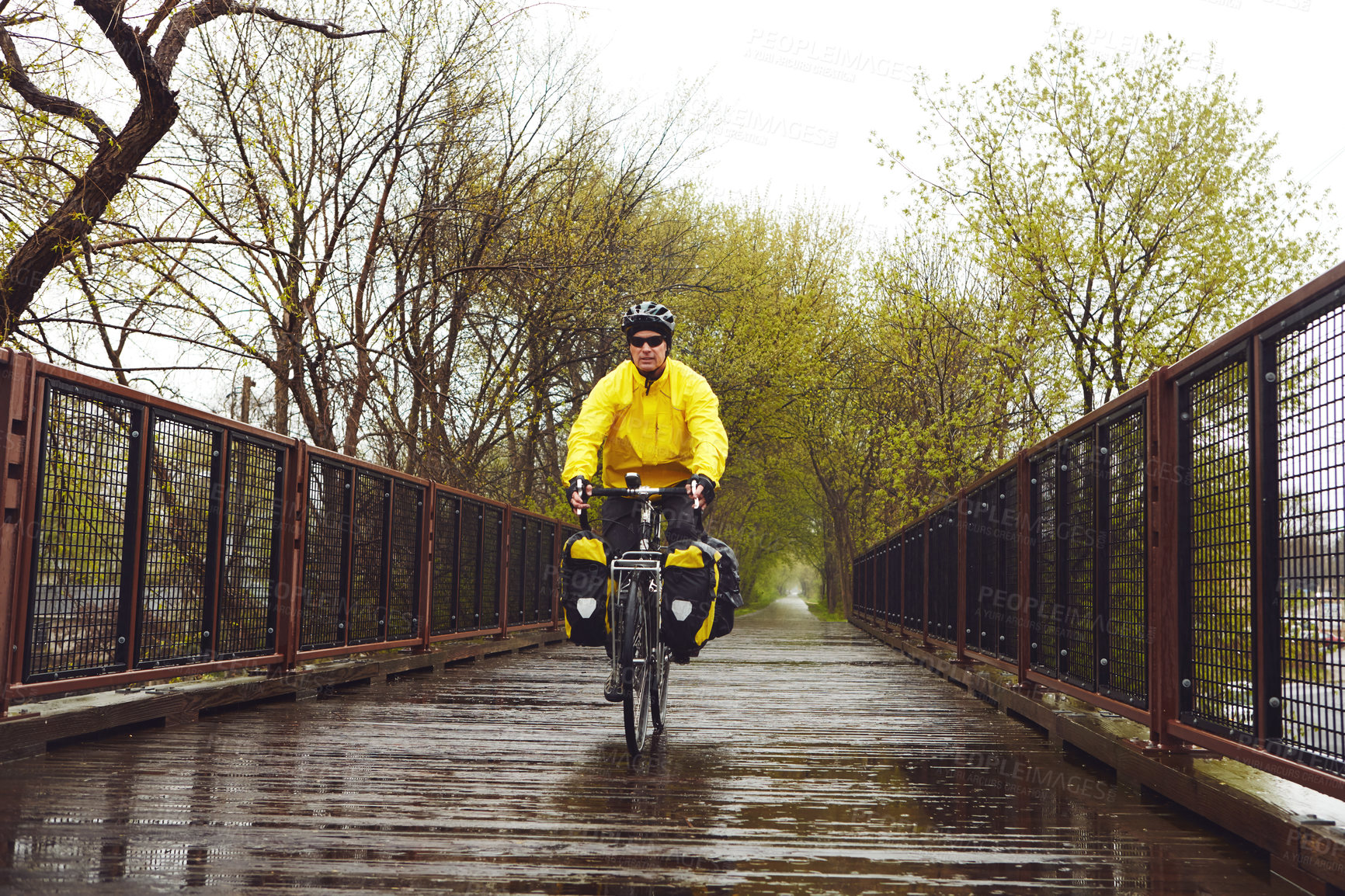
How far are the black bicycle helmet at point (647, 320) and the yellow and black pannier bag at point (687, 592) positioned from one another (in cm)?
98

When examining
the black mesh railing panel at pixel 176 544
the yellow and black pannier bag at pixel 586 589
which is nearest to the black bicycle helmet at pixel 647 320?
the yellow and black pannier bag at pixel 586 589

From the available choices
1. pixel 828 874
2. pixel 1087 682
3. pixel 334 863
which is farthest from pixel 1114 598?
pixel 334 863

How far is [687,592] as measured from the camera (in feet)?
16.6

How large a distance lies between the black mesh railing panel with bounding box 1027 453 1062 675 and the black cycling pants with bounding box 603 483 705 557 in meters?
1.96

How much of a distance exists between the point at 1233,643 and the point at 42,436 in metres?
4.21

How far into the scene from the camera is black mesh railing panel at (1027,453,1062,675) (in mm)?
5848

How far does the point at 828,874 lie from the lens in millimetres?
2861

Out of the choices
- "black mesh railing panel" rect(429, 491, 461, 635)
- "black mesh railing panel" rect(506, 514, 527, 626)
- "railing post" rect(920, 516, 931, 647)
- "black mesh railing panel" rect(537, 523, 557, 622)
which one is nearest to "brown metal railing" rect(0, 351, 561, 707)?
"black mesh railing panel" rect(429, 491, 461, 635)

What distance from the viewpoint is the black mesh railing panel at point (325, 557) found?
7189mm

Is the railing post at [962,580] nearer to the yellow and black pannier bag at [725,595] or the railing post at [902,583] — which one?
the yellow and black pannier bag at [725,595]

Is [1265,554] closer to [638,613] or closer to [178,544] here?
[638,613]

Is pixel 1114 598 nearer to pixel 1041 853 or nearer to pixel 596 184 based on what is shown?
pixel 1041 853

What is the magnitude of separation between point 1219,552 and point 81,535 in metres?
4.25

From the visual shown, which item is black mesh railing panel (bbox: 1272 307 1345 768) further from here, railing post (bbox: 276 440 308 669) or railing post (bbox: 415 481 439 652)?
railing post (bbox: 415 481 439 652)
